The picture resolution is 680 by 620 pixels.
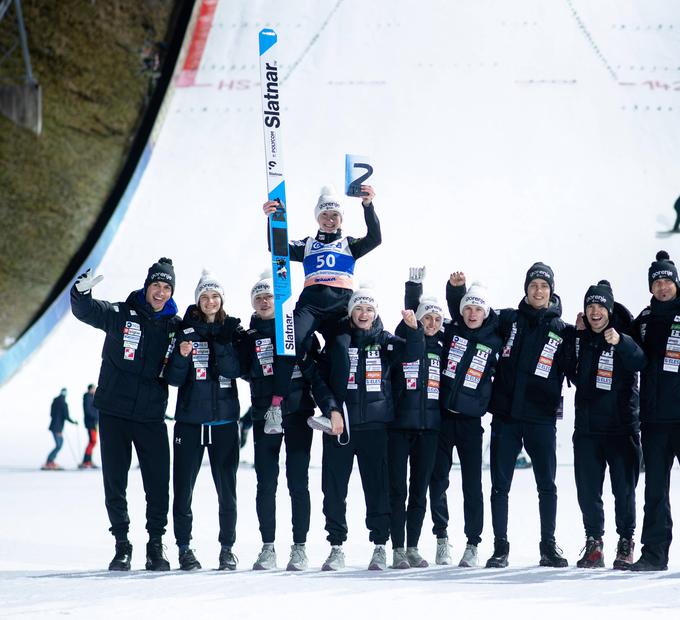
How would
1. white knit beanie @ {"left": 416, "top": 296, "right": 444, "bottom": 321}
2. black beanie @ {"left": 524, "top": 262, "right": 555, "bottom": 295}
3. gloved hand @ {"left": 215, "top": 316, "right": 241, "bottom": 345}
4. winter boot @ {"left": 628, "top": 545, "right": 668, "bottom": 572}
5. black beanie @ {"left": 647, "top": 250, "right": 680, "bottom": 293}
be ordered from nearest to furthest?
winter boot @ {"left": 628, "top": 545, "right": 668, "bottom": 572}
black beanie @ {"left": 647, "top": 250, "right": 680, "bottom": 293}
gloved hand @ {"left": 215, "top": 316, "right": 241, "bottom": 345}
black beanie @ {"left": 524, "top": 262, "right": 555, "bottom": 295}
white knit beanie @ {"left": 416, "top": 296, "right": 444, "bottom": 321}

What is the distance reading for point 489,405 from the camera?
520 centimetres

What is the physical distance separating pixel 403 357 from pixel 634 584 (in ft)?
5.07

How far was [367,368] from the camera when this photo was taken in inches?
197

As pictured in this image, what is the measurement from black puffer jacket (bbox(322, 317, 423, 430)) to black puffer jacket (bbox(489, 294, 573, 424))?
→ 19.6 inches

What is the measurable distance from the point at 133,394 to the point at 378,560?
4.69ft

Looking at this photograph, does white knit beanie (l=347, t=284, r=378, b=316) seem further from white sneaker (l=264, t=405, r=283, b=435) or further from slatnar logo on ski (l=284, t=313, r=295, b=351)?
white sneaker (l=264, t=405, r=283, b=435)

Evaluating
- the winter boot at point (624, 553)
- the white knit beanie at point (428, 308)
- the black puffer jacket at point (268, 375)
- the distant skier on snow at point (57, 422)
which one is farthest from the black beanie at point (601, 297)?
the distant skier on snow at point (57, 422)

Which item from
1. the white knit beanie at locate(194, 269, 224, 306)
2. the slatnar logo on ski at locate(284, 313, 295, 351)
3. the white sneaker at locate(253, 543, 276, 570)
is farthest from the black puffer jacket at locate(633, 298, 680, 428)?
the white knit beanie at locate(194, 269, 224, 306)

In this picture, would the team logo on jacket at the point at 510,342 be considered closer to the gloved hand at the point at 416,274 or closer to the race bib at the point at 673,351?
the gloved hand at the point at 416,274

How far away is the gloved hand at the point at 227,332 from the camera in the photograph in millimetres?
4988

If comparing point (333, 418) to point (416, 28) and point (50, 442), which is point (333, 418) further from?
point (416, 28)

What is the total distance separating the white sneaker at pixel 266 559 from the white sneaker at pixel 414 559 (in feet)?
2.19

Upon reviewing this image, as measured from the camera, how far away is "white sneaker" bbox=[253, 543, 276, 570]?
4762mm

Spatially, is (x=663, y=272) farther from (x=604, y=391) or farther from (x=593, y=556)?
(x=593, y=556)
